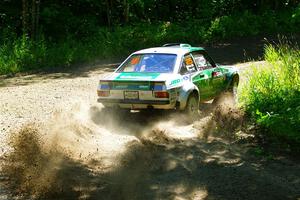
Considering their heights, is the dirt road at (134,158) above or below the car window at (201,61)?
below

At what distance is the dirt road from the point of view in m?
6.54

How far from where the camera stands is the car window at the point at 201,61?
11.0 metres

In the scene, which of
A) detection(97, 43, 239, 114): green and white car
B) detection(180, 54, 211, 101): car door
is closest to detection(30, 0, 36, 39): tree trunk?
detection(97, 43, 239, 114): green and white car

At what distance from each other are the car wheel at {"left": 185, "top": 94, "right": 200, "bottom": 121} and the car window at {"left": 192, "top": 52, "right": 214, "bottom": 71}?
→ 89cm

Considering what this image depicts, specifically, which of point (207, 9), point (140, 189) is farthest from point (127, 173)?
point (207, 9)

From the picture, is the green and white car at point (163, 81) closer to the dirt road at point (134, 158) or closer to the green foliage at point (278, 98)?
the dirt road at point (134, 158)

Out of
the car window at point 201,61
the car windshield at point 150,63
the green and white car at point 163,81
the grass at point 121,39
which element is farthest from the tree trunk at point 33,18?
the car window at point 201,61

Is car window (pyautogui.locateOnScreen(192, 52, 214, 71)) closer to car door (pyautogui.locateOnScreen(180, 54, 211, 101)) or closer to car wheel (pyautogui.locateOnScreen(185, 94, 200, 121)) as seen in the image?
car door (pyautogui.locateOnScreen(180, 54, 211, 101))

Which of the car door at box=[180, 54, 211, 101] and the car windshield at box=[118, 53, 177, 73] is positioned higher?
the car windshield at box=[118, 53, 177, 73]

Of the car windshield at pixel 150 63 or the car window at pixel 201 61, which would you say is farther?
the car window at pixel 201 61

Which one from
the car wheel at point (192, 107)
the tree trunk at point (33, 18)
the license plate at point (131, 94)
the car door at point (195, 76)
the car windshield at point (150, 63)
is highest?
the tree trunk at point (33, 18)

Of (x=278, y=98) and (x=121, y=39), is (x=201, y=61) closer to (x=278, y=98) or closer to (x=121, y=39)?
(x=278, y=98)

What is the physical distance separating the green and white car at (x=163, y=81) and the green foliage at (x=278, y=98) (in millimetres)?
1032

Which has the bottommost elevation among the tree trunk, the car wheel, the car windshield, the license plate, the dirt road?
the dirt road
